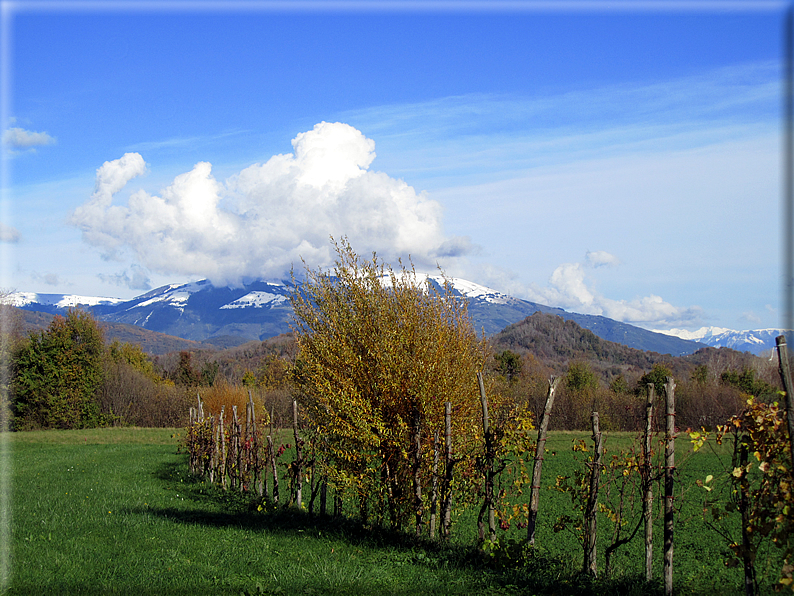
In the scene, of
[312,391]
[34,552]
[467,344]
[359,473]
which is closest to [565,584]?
[359,473]

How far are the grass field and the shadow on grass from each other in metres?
0.03

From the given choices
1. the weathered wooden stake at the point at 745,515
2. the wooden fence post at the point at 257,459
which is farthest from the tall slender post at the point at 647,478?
the wooden fence post at the point at 257,459

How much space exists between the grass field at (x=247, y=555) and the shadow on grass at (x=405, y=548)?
0.03 meters

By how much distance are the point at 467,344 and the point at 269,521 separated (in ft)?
19.0

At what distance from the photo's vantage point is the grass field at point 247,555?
7.46 metres

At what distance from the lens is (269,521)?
486 inches

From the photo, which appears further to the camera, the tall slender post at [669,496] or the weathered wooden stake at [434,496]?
the weathered wooden stake at [434,496]

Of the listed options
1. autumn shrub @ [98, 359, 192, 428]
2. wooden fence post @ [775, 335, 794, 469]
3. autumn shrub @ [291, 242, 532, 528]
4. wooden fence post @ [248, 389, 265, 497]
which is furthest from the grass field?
autumn shrub @ [98, 359, 192, 428]

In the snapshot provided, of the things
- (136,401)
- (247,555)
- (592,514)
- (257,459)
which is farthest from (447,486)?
(136,401)

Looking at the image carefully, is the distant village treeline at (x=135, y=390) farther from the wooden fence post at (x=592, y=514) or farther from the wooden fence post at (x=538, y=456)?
the wooden fence post at (x=592, y=514)

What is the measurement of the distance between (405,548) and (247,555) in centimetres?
258

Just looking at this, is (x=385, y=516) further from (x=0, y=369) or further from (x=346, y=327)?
(x=0, y=369)

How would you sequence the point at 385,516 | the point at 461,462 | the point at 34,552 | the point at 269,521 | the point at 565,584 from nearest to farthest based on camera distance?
the point at 565,584, the point at 34,552, the point at 461,462, the point at 385,516, the point at 269,521

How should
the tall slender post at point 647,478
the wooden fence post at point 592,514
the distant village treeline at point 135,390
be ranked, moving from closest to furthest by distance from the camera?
1. the tall slender post at point 647,478
2. the wooden fence post at point 592,514
3. the distant village treeline at point 135,390
